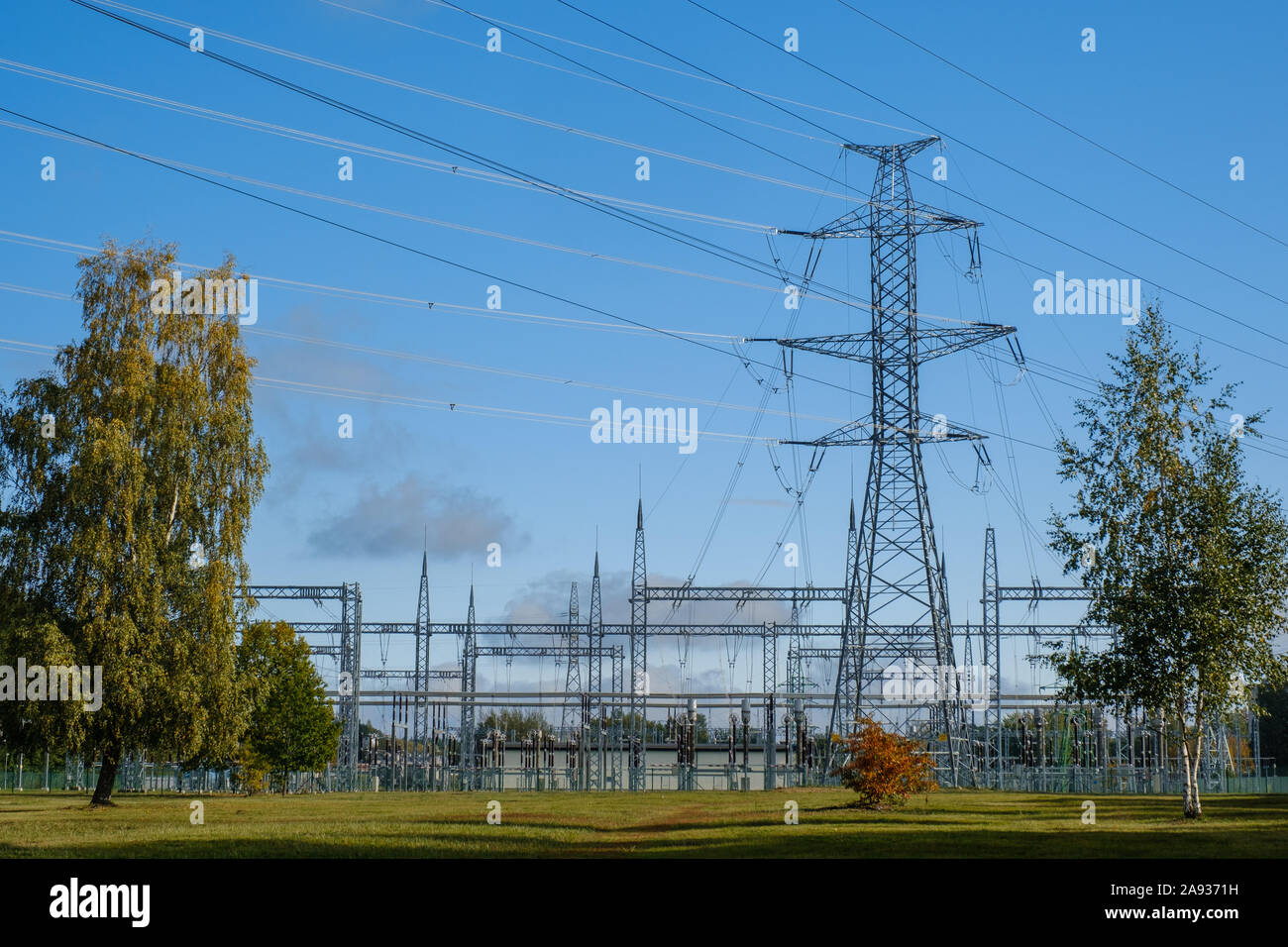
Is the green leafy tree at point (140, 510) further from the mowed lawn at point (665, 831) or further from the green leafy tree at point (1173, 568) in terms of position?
the green leafy tree at point (1173, 568)

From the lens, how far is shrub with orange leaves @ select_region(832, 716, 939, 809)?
29.9 m

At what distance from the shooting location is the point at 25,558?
37.1 m

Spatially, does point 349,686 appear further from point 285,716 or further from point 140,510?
point 140,510

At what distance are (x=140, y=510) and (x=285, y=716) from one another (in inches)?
596

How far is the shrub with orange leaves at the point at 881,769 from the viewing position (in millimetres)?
29859

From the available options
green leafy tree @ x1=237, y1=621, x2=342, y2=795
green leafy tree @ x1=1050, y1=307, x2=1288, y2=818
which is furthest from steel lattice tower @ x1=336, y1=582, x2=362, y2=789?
green leafy tree @ x1=1050, y1=307, x2=1288, y2=818

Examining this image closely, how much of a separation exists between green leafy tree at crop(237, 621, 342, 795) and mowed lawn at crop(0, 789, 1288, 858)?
1305 centimetres

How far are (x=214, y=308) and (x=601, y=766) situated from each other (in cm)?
2640

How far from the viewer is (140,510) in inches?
1502

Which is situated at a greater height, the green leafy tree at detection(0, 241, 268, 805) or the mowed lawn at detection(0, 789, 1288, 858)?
the green leafy tree at detection(0, 241, 268, 805)

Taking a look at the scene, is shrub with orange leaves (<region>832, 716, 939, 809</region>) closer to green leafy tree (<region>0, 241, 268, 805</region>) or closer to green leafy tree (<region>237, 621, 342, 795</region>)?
green leafy tree (<region>0, 241, 268, 805</region>)
